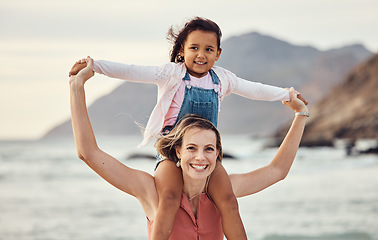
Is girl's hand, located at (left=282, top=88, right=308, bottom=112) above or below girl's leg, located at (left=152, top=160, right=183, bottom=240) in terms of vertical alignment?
above

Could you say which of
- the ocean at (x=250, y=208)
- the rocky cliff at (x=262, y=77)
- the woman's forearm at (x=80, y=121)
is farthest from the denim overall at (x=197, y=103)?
the rocky cliff at (x=262, y=77)

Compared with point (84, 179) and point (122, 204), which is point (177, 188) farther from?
point (84, 179)

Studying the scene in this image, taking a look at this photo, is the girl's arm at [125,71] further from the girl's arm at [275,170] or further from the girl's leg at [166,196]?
the girl's arm at [275,170]

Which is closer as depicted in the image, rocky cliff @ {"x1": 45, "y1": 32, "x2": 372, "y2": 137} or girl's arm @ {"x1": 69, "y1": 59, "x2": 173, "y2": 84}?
girl's arm @ {"x1": 69, "y1": 59, "x2": 173, "y2": 84}

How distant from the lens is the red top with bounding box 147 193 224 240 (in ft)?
8.41

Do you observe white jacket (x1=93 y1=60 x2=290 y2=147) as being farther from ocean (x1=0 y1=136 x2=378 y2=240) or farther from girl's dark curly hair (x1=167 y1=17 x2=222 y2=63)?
ocean (x1=0 y1=136 x2=378 y2=240)

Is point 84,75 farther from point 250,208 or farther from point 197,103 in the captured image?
point 250,208

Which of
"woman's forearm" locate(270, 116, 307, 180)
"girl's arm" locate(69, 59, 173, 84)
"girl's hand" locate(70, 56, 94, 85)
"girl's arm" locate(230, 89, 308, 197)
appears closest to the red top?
"girl's arm" locate(230, 89, 308, 197)

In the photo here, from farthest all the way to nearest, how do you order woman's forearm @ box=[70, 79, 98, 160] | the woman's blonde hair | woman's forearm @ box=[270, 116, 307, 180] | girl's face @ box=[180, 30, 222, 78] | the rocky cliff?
the rocky cliff
woman's forearm @ box=[270, 116, 307, 180]
girl's face @ box=[180, 30, 222, 78]
the woman's blonde hair
woman's forearm @ box=[70, 79, 98, 160]

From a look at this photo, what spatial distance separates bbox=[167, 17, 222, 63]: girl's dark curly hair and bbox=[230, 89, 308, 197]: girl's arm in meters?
0.54

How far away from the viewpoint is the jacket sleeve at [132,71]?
2.42 metres

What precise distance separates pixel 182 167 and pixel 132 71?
44cm

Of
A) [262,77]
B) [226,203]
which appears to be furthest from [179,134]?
[262,77]

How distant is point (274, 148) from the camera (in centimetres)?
3178
